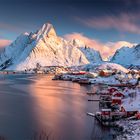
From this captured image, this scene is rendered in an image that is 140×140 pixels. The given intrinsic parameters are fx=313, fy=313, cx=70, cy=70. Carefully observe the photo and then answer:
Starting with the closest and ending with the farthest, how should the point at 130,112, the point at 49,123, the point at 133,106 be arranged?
the point at 49,123 < the point at 130,112 < the point at 133,106

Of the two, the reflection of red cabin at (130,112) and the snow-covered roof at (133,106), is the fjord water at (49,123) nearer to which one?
the reflection of red cabin at (130,112)

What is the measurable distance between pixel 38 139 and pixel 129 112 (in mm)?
17837

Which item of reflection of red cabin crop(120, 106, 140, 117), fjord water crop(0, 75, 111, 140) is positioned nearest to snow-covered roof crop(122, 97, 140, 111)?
reflection of red cabin crop(120, 106, 140, 117)

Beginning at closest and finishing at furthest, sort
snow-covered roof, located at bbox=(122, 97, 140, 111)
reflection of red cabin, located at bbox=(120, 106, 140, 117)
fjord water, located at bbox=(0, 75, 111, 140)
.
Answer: fjord water, located at bbox=(0, 75, 111, 140) < reflection of red cabin, located at bbox=(120, 106, 140, 117) < snow-covered roof, located at bbox=(122, 97, 140, 111)

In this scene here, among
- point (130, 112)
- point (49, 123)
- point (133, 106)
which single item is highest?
point (133, 106)

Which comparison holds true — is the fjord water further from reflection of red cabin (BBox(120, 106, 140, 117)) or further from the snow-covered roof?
the snow-covered roof

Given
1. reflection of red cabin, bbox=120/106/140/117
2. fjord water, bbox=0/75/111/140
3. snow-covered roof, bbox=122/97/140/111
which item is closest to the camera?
fjord water, bbox=0/75/111/140

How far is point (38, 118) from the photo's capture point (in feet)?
151

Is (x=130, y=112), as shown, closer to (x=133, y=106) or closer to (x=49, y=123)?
(x=133, y=106)

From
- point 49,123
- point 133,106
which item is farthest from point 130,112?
point 49,123

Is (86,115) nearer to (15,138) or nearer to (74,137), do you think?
(74,137)

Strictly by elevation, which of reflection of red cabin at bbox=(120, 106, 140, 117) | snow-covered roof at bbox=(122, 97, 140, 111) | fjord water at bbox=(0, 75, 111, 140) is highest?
snow-covered roof at bbox=(122, 97, 140, 111)

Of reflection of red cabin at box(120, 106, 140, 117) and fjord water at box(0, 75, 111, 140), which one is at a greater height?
reflection of red cabin at box(120, 106, 140, 117)

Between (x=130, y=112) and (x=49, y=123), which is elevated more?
(x=130, y=112)
